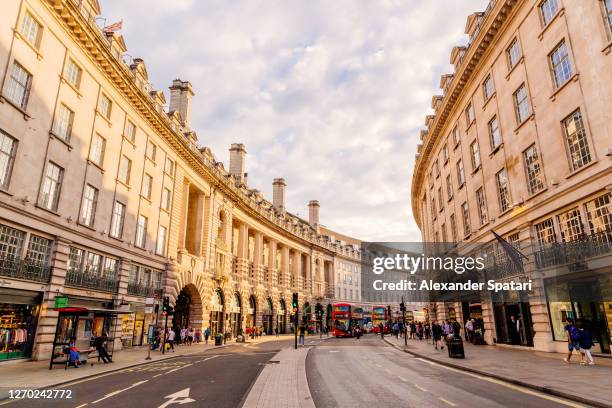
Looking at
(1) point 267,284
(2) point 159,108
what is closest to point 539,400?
(2) point 159,108

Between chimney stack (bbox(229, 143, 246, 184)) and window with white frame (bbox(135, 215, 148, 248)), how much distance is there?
25477mm

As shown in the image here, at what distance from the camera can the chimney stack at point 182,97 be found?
41.8 metres

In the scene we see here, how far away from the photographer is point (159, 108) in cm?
3481

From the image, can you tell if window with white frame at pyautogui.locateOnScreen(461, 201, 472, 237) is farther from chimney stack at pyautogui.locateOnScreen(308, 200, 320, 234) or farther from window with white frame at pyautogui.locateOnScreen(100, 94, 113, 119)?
chimney stack at pyautogui.locateOnScreen(308, 200, 320, 234)

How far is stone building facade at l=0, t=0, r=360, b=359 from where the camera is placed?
1973 centimetres

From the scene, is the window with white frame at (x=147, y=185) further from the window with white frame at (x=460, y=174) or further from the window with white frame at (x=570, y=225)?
the window with white frame at (x=570, y=225)

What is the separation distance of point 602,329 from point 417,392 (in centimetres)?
1092

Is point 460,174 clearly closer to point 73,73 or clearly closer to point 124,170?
point 124,170

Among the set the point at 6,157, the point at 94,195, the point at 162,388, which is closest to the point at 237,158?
the point at 94,195

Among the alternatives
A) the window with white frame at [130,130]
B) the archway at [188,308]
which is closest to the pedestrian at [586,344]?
the window with white frame at [130,130]

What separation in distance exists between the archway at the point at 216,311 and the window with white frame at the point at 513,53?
3432cm

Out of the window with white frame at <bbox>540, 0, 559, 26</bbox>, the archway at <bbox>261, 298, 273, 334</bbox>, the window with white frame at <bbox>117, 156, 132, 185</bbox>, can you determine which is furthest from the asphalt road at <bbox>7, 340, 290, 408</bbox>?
the archway at <bbox>261, 298, 273, 334</bbox>

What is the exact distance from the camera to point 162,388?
13.0 meters

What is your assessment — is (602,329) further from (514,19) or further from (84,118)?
(84,118)
